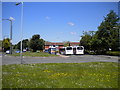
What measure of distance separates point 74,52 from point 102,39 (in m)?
9.34

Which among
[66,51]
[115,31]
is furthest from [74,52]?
[115,31]

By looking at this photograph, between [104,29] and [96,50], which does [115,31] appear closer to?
[104,29]

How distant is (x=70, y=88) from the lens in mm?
5891

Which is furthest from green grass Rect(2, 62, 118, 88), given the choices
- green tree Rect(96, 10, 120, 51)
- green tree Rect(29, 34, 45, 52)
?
green tree Rect(29, 34, 45, 52)

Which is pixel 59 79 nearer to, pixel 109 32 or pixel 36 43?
pixel 109 32

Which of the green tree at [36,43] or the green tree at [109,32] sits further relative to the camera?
the green tree at [36,43]

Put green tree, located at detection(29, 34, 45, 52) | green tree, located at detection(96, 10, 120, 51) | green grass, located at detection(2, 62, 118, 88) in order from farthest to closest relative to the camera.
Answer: green tree, located at detection(29, 34, 45, 52)
green tree, located at detection(96, 10, 120, 51)
green grass, located at detection(2, 62, 118, 88)

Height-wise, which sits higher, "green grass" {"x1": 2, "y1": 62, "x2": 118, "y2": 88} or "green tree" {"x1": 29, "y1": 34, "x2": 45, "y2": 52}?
"green tree" {"x1": 29, "y1": 34, "x2": 45, "y2": 52}

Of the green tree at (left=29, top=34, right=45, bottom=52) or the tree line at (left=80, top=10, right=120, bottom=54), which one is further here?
the green tree at (left=29, top=34, right=45, bottom=52)

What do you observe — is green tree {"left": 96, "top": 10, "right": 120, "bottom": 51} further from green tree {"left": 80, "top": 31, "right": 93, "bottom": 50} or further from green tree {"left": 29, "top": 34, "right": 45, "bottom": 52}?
green tree {"left": 29, "top": 34, "right": 45, "bottom": 52}

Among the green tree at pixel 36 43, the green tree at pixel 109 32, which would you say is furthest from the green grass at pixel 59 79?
the green tree at pixel 36 43

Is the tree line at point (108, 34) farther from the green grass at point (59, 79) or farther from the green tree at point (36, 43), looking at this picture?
the green grass at point (59, 79)

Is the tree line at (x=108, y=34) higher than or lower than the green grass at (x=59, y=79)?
higher

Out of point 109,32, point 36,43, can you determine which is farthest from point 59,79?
point 36,43
